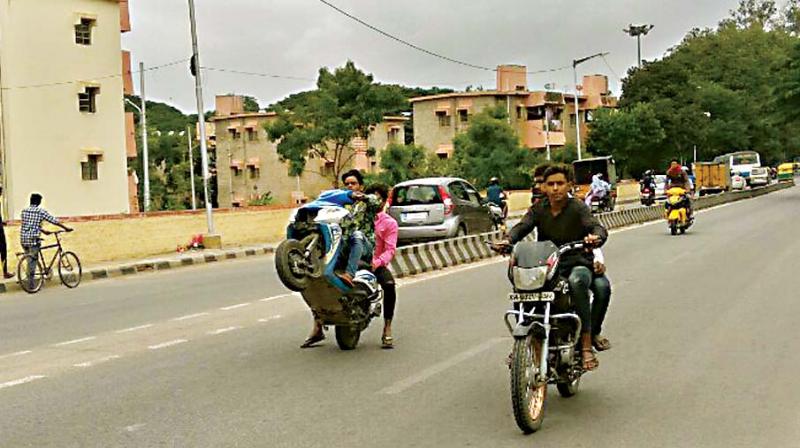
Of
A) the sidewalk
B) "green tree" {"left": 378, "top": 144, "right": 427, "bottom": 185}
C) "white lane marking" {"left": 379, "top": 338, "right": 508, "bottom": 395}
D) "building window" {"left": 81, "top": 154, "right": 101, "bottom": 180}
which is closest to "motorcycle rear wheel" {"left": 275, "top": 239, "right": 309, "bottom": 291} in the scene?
"white lane marking" {"left": 379, "top": 338, "right": 508, "bottom": 395}

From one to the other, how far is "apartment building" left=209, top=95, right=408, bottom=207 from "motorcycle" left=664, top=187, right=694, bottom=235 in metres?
45.7

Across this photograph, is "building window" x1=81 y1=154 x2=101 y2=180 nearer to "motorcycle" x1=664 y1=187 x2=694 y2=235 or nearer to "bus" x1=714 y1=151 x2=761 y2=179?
"motorcycle" x1=664 y1=187 x2=694 y2=235

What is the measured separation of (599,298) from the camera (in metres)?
7.19

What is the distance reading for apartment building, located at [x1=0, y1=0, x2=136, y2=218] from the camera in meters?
34.1

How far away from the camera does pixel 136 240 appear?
24.7 metres

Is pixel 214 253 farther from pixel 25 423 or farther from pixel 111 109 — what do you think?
pixel 25 423

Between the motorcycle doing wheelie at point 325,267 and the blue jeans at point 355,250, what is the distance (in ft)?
0.24

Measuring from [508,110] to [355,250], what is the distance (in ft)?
217

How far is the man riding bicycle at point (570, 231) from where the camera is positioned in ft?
22.6

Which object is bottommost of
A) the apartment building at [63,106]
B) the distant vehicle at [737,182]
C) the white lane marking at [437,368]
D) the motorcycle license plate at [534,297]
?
the white lane marking at [437,368]

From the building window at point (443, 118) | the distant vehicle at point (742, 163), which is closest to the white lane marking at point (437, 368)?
the distant vehicle at point (742, 163)

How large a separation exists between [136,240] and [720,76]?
3212 inches

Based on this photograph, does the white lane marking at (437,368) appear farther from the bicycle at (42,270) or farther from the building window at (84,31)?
the building window at (84,31)

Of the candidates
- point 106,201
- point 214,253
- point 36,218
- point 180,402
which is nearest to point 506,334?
point 180,402
